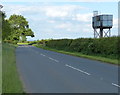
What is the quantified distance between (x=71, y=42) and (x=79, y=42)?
21.4ft

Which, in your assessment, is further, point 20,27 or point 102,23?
point 20,27

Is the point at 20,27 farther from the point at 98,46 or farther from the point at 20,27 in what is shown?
the point at 98,46

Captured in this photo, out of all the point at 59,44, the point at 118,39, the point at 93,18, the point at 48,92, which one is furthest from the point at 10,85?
the point at 93,18

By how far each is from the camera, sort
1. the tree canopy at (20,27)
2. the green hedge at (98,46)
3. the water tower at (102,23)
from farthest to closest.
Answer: the tree canopy at (20,27) < the water tower at (102,23) < the green hedge at (98,46)

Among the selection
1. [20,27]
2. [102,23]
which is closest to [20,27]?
[20,27]

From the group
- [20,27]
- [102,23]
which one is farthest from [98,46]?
[20,27]

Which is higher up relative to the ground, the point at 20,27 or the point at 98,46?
the point at 20,27

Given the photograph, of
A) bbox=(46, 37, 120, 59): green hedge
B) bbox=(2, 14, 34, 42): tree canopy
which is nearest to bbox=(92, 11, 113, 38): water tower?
bbox=(46, 37, 120, 59): green hedge

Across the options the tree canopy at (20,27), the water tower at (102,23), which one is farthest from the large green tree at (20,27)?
the water tower at (102,23)

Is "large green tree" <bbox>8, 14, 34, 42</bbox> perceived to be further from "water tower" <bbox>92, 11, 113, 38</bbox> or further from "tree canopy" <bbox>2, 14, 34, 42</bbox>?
"water tower" <bbox>92, 11, 113, 38</bbox>

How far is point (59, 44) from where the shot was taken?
53.8 metres

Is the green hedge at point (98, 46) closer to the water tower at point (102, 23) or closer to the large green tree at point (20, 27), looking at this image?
the water tower at point (102, 23)

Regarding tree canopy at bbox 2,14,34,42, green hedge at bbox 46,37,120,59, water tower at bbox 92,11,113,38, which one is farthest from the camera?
tree canopy at bbox 2,14,34,42

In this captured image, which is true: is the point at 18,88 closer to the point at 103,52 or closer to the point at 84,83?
the point at 84,83
